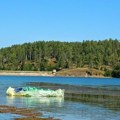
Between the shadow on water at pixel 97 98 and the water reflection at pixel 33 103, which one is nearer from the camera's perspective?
the water reflection at pixel 33 103

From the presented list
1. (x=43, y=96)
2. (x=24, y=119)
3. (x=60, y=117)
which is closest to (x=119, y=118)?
(x=60, y=117)

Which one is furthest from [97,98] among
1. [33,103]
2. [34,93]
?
[33,103]

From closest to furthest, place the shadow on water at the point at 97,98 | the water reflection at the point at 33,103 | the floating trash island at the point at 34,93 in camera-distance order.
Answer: the water reflection at the point at 33,103 → the shadow on water at the point at 97,98 → the floating trash island at the point at 34,93

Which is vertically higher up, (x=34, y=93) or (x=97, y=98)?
(x=34, y=93)

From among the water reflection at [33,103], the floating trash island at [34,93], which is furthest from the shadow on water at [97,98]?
the water reflection at [33,103]

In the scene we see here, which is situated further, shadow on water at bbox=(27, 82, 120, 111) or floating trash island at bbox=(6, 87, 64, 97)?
floating trash island at bbox=(6, 87, 64, 97)

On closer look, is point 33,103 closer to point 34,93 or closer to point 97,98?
point 34,93

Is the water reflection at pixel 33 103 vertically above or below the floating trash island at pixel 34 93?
below

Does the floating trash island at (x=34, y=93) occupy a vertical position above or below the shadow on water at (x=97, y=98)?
above

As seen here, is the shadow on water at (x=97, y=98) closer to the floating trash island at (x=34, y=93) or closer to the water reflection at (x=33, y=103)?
the floating trash island at (x=34, y=93)

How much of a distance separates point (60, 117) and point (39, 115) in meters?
2.13

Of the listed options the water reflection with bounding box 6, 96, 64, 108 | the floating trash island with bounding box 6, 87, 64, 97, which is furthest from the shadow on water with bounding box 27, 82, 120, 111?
the water reflection with bounding box 6, 96, 64, 108

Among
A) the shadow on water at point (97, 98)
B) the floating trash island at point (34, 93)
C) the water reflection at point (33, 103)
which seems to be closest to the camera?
the water reflection at point (33, 103)

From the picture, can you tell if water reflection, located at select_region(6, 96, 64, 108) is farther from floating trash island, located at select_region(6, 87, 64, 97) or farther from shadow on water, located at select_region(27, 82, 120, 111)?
floating trash island, located at select_region(6, 87, 64, 97)
